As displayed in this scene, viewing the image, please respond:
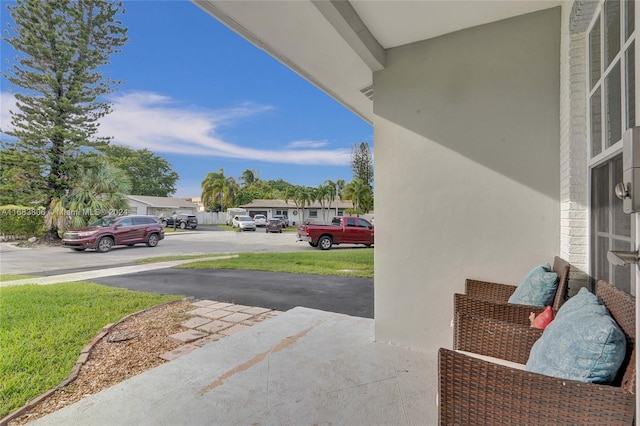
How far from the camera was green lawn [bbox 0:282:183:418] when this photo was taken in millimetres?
2359

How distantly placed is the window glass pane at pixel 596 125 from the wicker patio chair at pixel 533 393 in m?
0.82

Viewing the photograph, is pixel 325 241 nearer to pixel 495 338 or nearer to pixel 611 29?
pixel 495 338

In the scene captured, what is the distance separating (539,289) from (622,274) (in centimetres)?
50

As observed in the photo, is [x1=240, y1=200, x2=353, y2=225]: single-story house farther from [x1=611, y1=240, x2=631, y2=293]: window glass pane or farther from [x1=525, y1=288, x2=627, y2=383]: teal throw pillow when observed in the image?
[x1=525, y1=288, x2=627, y2=383]: teal throw pillow

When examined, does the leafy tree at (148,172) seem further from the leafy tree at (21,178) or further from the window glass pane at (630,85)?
the window glass pane at (630,85)

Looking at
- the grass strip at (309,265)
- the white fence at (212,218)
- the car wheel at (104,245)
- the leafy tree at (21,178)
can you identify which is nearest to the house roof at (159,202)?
the white fence at (212,218)

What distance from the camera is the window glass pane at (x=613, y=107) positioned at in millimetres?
1367

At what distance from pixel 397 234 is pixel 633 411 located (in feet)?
6.30

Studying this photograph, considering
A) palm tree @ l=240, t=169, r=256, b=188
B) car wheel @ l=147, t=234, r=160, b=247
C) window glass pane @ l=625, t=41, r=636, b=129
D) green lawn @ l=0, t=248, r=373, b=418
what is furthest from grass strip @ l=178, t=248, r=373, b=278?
palm tree @ l=240, t=169, r=256, b=188

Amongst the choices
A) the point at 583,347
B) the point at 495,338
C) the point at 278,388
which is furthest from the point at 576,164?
the point at 278,388

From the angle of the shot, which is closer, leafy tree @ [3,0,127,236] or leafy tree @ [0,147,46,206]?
leafy tree @ [3,0,127,236]

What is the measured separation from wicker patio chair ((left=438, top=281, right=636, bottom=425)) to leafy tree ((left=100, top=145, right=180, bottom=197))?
125ft

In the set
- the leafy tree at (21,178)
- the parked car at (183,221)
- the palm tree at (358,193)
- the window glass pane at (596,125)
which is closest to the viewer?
the window glass pane at (596,125)

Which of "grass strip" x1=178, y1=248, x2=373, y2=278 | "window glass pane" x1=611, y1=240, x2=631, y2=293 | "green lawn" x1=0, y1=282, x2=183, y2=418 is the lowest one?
"green lawn" x1=0, y1=282, x2=183, y2=418
